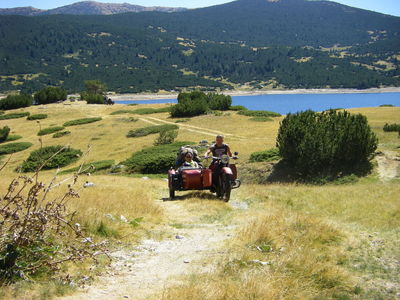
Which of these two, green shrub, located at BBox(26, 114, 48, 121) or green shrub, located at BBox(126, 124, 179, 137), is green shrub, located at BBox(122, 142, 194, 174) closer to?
green shrub, located at BBox(126, 124, 179, 137)

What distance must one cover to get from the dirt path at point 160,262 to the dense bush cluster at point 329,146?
11.4m

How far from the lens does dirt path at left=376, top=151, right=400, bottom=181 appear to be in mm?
16875

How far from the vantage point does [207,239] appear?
7469 millimetres

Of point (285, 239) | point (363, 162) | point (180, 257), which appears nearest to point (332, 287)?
point (285, 239)

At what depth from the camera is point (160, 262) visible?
20.0 ft

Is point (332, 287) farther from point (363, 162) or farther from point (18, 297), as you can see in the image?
point (363, 162)

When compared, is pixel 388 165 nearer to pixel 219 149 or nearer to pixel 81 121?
pixel 219 149

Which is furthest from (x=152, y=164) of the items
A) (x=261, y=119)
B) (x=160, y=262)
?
(x=261, y=119)

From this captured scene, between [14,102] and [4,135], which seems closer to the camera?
[4,135]

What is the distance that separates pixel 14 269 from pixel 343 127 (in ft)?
57.6

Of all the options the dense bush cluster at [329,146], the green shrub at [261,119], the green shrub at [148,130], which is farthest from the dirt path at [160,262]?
the green shrub at [261,119]

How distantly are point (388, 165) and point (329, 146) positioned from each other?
2.70 m

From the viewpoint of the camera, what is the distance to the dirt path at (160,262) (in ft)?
16.1

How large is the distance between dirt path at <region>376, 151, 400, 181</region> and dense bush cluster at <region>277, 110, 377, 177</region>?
0.58 meters
